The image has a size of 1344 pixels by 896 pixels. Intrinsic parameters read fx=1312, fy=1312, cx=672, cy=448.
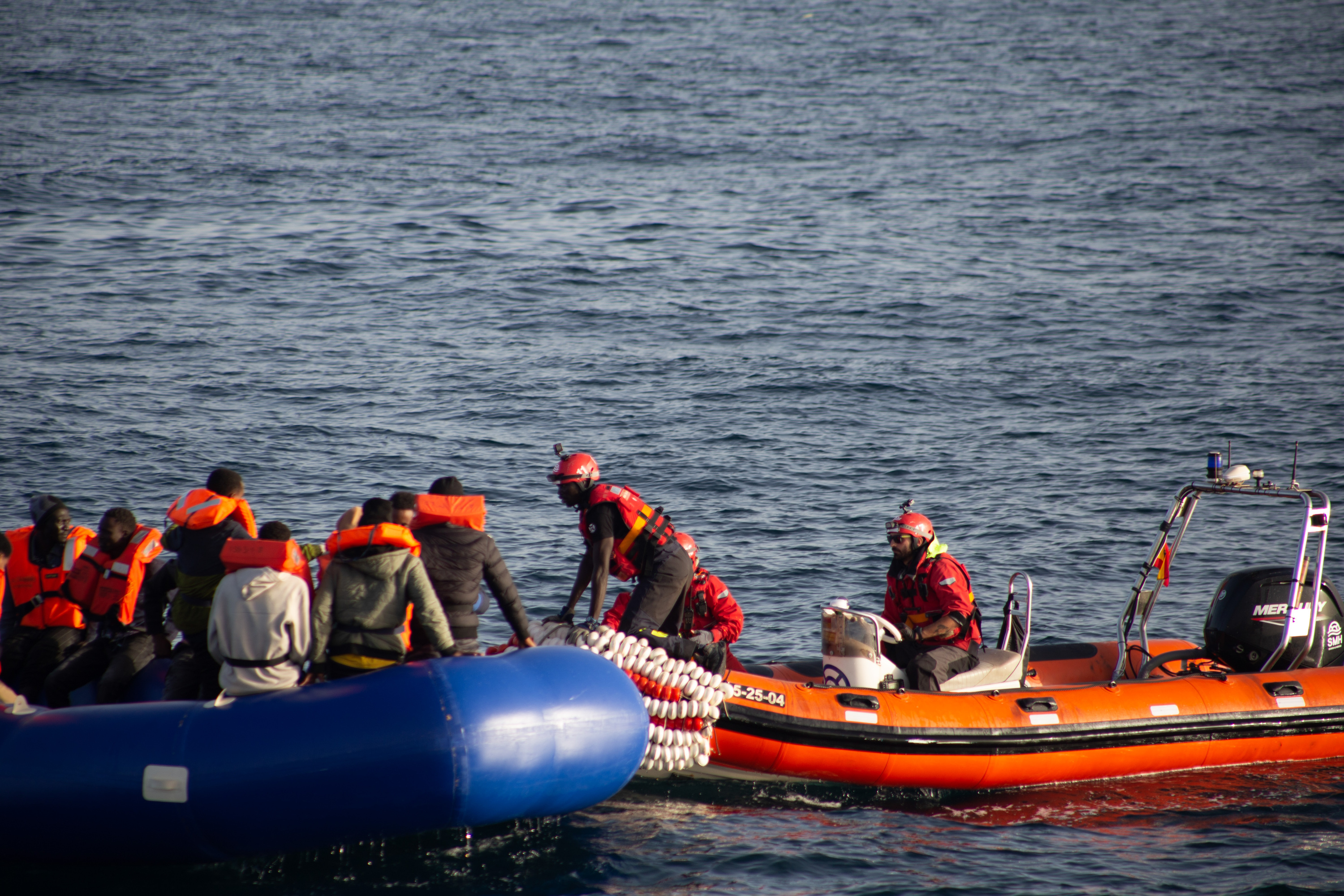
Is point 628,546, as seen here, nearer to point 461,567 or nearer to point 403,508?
point 461,567

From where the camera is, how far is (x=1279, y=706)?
25.1 feet

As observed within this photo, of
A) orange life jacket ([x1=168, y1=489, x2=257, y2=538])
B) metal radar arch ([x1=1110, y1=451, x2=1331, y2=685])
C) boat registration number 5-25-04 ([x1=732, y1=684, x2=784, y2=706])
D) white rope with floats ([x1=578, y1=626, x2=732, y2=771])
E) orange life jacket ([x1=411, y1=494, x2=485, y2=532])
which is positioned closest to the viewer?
orange life jacket ([x1=168, y1=489, x2=257, y2=538])

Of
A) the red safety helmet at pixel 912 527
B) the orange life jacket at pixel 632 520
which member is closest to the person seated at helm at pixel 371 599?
the orange life jacket at pixel 632 520

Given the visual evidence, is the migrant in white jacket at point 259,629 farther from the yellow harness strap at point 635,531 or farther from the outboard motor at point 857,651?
the outboard motor at point 857,651

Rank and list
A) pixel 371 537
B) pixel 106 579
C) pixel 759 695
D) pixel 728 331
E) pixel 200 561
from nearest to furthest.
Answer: pixel 371 537 → pixel 200 561 → pixel 106 579 → pixel 759 695 → pixel 728 331

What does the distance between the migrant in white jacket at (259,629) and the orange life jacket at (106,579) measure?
0.81m

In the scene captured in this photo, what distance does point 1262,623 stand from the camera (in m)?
7.94

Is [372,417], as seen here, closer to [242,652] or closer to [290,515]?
[290,515]

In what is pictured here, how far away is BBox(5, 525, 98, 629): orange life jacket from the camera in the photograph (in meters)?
6.29

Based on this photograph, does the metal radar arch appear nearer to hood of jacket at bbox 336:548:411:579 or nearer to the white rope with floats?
the white rope with floats

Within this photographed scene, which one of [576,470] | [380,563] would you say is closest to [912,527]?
[576,470]

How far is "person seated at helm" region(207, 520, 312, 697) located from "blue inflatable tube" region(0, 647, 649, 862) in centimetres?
9

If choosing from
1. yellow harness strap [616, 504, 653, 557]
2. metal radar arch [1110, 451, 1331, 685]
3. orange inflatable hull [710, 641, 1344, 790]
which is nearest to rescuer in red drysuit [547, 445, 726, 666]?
yellow harness strap [616, 504, 653, 557]

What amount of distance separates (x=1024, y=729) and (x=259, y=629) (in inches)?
166
